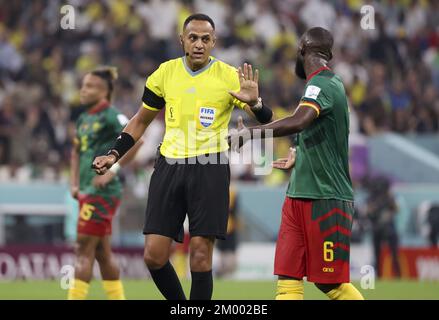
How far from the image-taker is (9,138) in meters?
17.7

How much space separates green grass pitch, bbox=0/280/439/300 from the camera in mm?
12492

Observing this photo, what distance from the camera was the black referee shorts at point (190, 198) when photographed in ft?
25.8

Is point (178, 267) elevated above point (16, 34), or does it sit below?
below

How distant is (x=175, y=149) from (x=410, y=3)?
16337 mm

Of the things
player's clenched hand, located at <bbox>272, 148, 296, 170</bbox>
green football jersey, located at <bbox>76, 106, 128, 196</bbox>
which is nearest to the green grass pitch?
green football jersey, located at <bbox>76, 106, 128, 196</bbox>

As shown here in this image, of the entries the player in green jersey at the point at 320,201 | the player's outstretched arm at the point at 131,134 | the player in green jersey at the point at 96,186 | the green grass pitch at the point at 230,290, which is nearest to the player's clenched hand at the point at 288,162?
the player in green jersey at the point at 320,201

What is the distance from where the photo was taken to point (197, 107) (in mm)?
7891

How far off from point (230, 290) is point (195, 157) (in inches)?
250

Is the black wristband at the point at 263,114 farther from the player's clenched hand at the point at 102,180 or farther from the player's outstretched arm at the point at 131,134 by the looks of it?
the player's clenched hand at the point at 102,180

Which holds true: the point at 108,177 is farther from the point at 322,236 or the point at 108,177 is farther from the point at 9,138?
the point at 9,138

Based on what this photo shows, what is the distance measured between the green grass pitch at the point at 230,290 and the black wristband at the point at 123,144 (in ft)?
13.8

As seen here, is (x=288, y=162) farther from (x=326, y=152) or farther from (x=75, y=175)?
(x=75, y=175)

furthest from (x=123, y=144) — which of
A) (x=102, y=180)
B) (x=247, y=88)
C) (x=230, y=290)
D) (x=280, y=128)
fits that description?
(x=230, y=290)
